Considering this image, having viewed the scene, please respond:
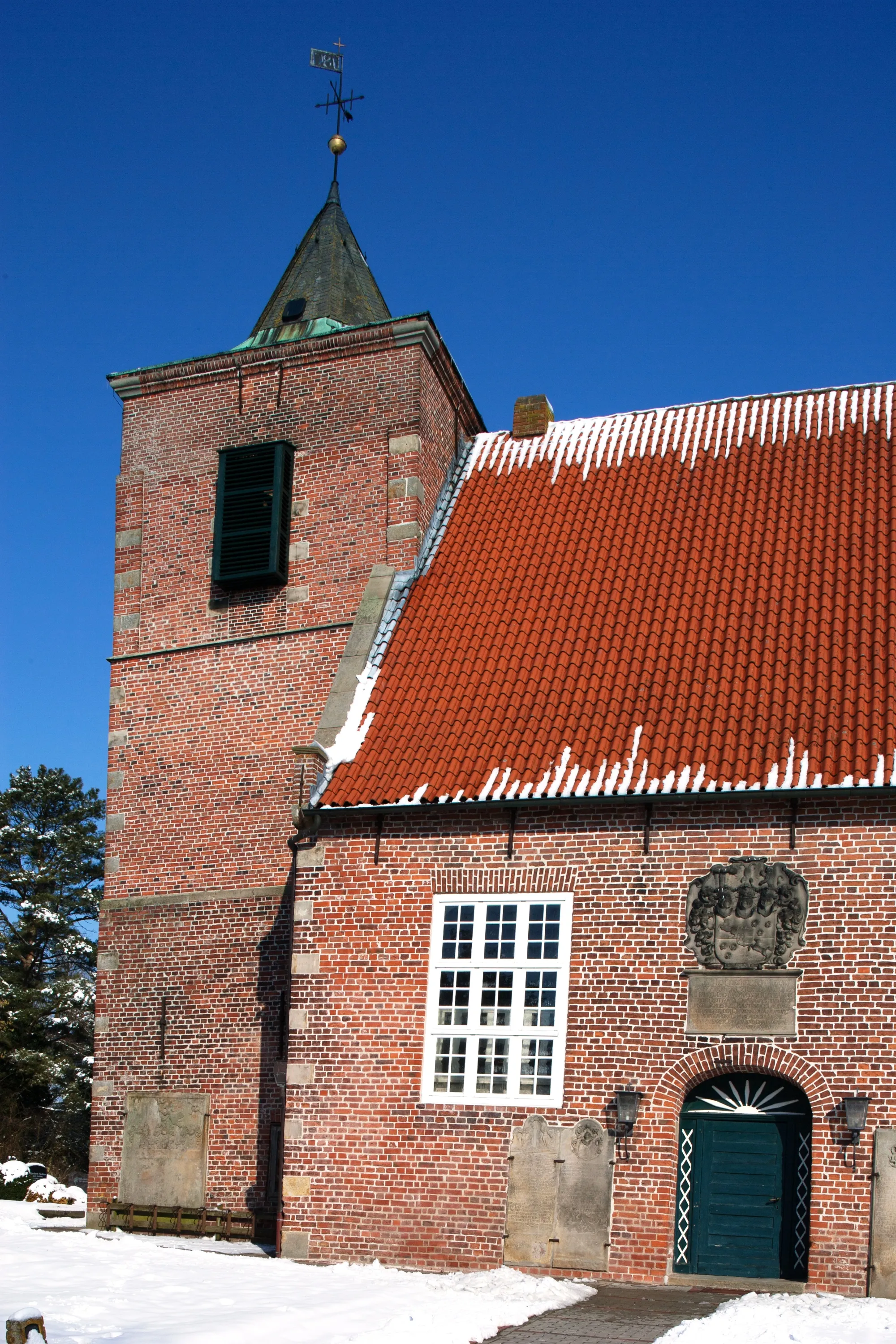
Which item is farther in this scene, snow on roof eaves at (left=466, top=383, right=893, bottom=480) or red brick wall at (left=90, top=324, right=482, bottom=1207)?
snow on roof eaves at (left=466, top=383, right=893, bottom=480)

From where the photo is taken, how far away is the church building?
14664mm

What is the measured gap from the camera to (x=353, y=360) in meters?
20.4

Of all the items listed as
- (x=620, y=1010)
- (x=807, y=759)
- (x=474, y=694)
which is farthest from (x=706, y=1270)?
(x=474, y=694)

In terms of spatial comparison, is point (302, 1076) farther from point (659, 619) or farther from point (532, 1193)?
point (659, 619)

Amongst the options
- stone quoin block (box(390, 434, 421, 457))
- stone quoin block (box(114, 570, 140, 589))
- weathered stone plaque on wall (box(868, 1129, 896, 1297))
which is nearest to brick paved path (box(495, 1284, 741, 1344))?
weathered stone plaque on wall (box(868, 1129, 896, 1297))

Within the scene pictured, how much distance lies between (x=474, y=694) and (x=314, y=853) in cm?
246

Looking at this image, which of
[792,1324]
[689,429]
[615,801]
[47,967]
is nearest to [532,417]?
[689,429]

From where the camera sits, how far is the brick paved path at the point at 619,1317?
1105cm

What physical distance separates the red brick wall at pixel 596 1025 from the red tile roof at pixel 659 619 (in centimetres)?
46

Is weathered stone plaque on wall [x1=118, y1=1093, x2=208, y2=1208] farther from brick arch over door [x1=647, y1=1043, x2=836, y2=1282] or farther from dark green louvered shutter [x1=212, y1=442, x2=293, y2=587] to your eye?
dark green louvered shutter [x1=212, y1=442, x2=293, y2=587]

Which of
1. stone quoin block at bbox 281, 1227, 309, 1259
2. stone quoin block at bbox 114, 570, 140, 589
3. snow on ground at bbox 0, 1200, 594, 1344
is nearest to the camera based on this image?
snow on ground at bbox 0, 1200, 594, 1344

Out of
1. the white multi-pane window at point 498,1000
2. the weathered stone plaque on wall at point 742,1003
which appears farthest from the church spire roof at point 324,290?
the weathered stone plaque on wall at point 742,1003

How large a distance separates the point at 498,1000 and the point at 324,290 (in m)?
11.6

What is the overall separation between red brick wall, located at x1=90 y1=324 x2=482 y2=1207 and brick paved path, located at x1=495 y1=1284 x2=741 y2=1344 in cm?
568
